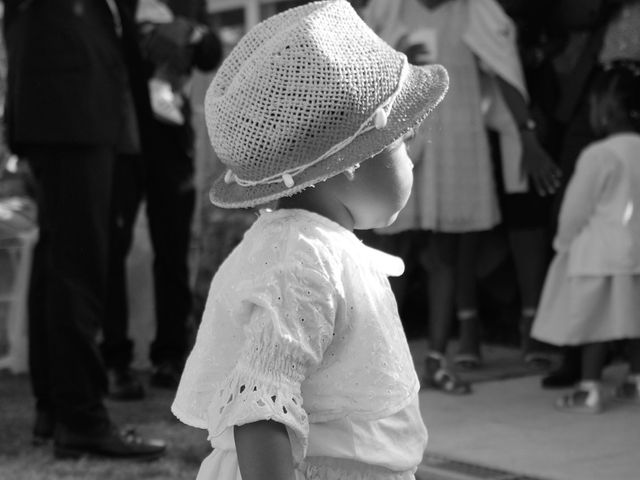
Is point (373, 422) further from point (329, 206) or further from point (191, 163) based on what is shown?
point (191, 163)

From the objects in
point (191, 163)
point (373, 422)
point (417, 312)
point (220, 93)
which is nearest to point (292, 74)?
point (220, 93)

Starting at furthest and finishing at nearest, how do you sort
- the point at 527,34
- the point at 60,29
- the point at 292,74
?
the point at 527,34 → the point at 60,29 → the point at 292,74

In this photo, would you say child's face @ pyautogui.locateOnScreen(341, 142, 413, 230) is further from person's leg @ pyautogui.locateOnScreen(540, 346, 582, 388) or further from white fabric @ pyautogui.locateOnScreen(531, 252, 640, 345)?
person's leg @ pyautogui.locateOnScreen(540, 346, 582, 388)

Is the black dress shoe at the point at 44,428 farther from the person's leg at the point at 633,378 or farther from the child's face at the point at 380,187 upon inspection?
the child's face at the point at 380,187

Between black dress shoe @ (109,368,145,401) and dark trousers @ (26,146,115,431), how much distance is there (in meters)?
1.01

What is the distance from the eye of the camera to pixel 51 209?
152 inches

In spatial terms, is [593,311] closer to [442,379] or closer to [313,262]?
[442,379]

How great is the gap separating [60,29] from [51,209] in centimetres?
58

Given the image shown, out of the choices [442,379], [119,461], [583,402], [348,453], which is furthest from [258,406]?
[442,379]

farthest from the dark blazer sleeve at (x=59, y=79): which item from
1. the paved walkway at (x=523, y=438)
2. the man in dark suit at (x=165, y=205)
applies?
the paved walkway at (x=523, y=438)

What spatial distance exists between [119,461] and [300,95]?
7.89 ft

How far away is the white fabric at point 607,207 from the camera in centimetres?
449

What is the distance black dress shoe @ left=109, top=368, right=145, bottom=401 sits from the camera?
4.98 meters

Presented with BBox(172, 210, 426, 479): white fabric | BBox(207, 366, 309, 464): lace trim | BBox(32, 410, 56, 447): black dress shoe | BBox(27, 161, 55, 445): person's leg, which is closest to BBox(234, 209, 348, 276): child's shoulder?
BBox(172, 210, 426, 479): white fabric
